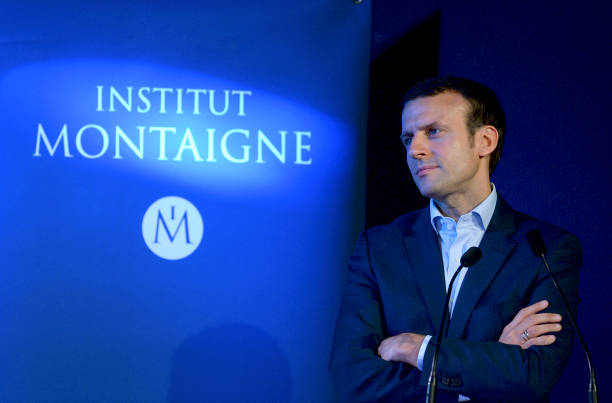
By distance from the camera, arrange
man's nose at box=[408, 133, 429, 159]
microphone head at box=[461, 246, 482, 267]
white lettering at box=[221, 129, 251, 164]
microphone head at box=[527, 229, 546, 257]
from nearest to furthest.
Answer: microphone head at box=[461, 246, 482, 267] → microphone head at box=[527, 229, 546, 257] → man's nose at box=[408, 133, 429, 159] → white lettering at box=[221, 129, 251, 164]

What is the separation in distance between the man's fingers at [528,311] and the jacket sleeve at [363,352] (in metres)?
0.36

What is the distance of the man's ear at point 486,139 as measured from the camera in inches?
104

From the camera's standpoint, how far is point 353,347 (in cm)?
251

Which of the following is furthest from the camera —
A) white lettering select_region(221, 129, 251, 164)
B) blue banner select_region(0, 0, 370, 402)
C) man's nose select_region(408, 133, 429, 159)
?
white lettering select_region(221, 129, 251, 164)

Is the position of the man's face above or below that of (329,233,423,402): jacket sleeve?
above

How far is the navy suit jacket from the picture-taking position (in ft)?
7.37

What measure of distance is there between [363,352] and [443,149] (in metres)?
0.77

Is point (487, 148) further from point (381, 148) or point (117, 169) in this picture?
point (117, 169)

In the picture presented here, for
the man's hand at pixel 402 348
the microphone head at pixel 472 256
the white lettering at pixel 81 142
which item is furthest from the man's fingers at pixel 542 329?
the white lettering at pixel 81 142

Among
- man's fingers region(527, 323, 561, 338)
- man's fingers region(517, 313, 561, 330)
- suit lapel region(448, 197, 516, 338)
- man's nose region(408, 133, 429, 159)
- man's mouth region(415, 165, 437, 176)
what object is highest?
man's nose region(408, 133, 429, 159)

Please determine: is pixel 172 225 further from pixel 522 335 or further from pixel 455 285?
pixel 522 335

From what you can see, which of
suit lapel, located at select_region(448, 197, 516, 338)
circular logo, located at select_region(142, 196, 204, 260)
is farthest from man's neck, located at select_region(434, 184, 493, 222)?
circular logo, located at select_region(142, 196, 204, 260)

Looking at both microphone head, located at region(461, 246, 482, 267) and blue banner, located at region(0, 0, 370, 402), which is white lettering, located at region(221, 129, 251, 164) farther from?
microphone head, located at region(461, 246, 482, 267)

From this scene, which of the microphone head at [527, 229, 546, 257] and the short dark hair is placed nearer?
the microphone head at [527, 229, 546, 257]
